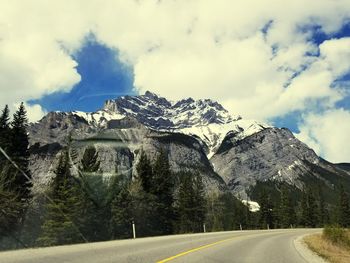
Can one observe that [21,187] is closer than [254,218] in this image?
Yes

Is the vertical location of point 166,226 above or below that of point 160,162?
below

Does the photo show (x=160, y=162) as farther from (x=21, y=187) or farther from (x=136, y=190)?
(x=21, y=187)

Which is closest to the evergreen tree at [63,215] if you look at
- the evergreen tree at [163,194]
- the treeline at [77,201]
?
the treeline at [77,201]

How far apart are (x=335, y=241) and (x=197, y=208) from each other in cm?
5036

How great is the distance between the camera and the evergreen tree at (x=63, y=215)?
37.0 m

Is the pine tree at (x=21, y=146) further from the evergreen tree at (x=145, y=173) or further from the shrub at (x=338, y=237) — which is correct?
the shrub at (x=338, y=237)

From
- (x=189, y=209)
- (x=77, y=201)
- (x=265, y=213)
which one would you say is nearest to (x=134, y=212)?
(x=77, y=201)

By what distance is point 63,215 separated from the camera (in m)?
37.8

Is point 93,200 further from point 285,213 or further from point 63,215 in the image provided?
point 285,213

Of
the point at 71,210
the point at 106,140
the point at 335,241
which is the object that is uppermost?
the point at 106,140

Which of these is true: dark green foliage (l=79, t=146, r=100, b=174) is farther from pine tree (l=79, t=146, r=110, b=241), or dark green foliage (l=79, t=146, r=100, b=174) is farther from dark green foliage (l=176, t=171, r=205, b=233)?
dark green foliage (l=176, t=171, r=205, b=233)

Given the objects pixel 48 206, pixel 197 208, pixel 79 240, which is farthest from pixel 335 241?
pixel 197 208

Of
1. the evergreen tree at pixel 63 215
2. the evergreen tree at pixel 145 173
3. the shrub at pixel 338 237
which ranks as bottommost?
the shrub at pixel 338 237

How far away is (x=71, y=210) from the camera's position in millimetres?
39250
